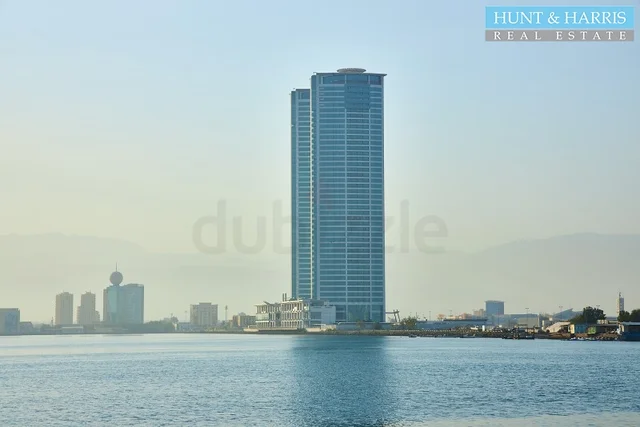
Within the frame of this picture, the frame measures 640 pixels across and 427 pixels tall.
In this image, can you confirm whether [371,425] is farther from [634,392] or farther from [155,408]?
[634,392]

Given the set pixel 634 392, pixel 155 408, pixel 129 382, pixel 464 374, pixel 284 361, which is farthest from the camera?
pixel 284 361

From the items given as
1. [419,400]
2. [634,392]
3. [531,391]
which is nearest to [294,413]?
[419,400]

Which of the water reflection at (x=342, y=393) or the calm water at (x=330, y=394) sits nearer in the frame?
the water reflection at (x=342, y=393)

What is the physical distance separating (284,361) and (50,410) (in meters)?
77.0

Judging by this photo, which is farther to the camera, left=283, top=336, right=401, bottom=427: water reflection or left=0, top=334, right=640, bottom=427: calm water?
left=0, top=334, right=640, bottom=427: calm water

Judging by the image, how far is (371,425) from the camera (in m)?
75.1

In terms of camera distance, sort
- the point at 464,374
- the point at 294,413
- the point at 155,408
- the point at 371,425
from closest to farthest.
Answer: the point at 371,425 → the point at 294,413 → the point at 155,408 → the point at 464,374

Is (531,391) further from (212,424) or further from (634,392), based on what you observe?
(212,424)

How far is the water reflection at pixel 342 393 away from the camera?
79250mm

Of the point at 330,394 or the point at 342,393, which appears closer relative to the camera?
the point at 330,394

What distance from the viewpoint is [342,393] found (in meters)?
100

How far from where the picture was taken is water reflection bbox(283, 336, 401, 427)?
79.2m

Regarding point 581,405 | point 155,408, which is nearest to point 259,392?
point 155,408

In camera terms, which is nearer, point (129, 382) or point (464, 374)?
point (129, 382)
